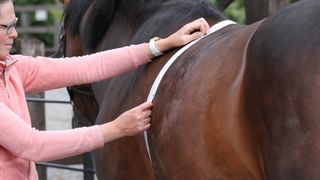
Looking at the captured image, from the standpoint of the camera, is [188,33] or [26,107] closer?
[26,107]

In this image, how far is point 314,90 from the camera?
5.07ft

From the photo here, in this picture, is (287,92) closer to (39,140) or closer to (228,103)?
(228,103)

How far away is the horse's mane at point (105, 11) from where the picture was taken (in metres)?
2.65

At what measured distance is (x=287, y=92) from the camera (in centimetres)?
161

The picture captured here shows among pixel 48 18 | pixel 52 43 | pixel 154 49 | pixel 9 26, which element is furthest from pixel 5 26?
pixel 48 18

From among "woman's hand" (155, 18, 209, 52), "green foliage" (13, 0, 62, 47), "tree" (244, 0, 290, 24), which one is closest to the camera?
"woman's hand" (155, 18, 209, 52)

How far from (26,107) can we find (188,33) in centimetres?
67

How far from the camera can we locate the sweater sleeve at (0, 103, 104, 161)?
2.01 metres

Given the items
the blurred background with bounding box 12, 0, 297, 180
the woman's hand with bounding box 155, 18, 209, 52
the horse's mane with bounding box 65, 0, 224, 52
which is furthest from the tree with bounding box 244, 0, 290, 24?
the woman's hand with bounding box 155, 18, 209, 52

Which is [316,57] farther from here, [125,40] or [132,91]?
[125,40]

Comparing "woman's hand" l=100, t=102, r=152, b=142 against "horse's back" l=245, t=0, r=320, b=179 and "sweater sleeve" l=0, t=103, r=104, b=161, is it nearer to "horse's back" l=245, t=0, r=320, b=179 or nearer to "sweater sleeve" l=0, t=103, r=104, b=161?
"sweater sleeve" l=0, t=103, r=104, b=161

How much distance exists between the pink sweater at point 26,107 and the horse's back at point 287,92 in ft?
2.11

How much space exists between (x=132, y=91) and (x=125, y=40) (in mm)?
498

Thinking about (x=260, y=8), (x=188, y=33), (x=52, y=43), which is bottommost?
(x=52, y=43)
